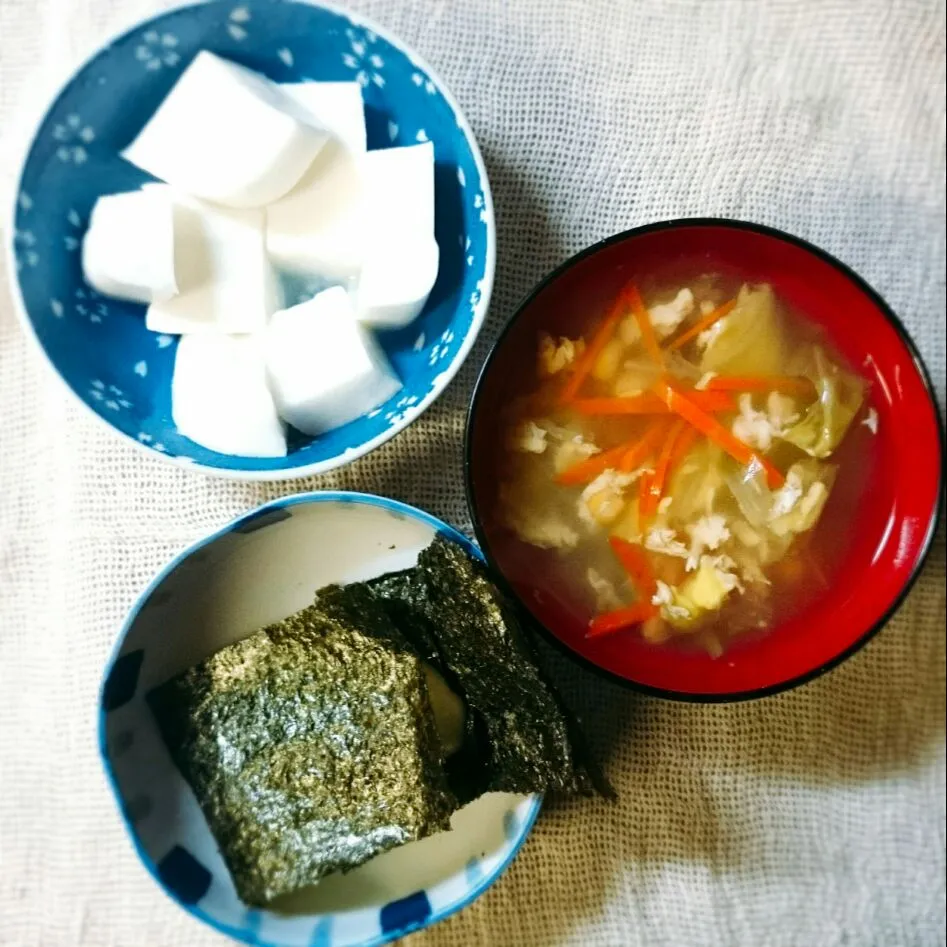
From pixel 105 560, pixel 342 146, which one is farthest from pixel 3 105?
pixel 105 560

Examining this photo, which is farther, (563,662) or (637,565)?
(563,662)

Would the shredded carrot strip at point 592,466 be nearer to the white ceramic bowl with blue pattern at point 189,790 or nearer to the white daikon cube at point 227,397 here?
the white ceramic bowl with blue pattern at point 189,790

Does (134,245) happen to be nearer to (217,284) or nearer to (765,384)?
(217,284)

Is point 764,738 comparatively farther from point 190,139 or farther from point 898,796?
point 190,139

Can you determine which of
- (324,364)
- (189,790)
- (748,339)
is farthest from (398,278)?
(189,790)

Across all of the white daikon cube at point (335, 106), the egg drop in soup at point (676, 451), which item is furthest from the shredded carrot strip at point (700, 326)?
the white daikon cube at point (335, 106)

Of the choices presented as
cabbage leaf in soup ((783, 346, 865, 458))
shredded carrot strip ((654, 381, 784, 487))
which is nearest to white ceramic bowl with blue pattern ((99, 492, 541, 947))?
shredded carrot strip ((654, 381, 784, 487))

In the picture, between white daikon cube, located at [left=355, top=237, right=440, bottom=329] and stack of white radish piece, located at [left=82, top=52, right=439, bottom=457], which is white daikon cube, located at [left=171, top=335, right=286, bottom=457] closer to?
stack of white radish piece, located at [left=82, top=52, right=439, bottom=457]
